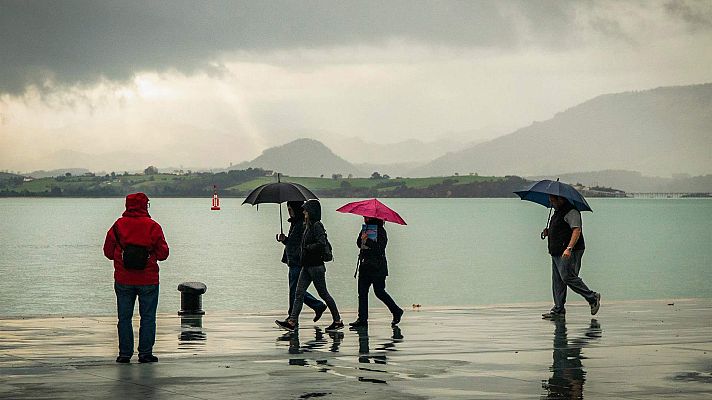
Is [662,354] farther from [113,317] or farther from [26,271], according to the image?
[26,271]

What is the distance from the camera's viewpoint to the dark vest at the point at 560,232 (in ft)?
74.0

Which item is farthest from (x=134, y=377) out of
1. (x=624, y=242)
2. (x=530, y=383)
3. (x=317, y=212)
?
(x=624, y=242)

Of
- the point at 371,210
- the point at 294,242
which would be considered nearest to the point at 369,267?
the point at 371,210

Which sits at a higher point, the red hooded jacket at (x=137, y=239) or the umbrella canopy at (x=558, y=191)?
the umbrella canopy at (x=558, y=191)

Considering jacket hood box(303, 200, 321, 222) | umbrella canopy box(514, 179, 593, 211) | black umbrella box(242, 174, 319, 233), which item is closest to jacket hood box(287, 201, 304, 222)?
black umbrella box(242, 174, 319, 233)

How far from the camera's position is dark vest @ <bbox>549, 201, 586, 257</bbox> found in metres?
22.5

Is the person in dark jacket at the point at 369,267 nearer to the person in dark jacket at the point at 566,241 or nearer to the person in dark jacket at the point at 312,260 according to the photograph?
the person in dark jacket at the point at 312,260

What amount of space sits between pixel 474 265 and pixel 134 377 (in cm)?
8000

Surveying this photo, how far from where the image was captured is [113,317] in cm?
2362

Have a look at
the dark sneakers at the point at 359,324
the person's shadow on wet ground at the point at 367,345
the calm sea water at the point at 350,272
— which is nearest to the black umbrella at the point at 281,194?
the dark sneakers at the point at 359,324

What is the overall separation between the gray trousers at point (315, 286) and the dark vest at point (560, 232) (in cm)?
420

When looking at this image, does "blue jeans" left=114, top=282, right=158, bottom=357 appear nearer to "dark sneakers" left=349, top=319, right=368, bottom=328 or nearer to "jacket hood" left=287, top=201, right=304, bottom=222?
"jacket hood" left=287, top=201, right=304, bottom=222

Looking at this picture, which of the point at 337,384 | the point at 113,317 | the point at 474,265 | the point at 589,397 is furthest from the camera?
the point at 474,265

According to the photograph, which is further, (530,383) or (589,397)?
(530,383)
